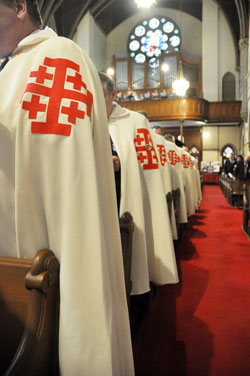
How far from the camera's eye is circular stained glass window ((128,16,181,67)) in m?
21.3

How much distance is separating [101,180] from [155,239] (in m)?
1.64

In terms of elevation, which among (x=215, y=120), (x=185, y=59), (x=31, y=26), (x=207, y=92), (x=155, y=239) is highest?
(x=185, y=59)

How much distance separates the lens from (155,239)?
2.76 meters

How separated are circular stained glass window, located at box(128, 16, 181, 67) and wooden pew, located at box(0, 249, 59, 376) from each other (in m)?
21.5

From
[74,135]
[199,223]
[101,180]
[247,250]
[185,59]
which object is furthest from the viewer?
[185,59]

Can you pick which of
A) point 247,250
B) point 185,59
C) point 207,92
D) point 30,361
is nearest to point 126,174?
point 30,361

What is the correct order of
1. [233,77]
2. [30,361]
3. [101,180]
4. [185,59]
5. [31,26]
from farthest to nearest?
[185,59] → [233,77] → [31,26] → [101,180] → [30,361]

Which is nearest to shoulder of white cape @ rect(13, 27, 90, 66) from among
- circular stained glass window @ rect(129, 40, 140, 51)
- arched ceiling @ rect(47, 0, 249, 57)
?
arched ceiling @ rect(47, 0, 249, 57)

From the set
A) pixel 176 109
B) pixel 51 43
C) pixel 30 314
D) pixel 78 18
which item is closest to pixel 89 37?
pixel 78 18

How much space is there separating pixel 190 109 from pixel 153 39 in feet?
23.5

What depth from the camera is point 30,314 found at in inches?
39.6

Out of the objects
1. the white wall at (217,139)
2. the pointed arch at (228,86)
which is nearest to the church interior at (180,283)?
the white wall at (217,139)

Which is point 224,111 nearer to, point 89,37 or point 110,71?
point 110,71

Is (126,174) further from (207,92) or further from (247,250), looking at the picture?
(207,92)
